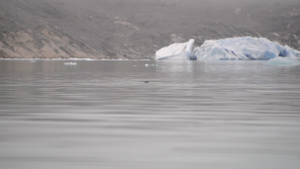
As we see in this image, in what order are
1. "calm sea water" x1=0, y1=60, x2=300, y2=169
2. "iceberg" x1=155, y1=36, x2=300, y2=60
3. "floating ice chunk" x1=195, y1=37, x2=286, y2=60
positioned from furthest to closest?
1. "floating ice chunk" x1=195, y1=37, x2=286, y2=60
2. "iceberg" x1=155, y1=36, x2=300, y2=60
3. "calm sea water" x1=0, y1=60, x2=300, y2=169

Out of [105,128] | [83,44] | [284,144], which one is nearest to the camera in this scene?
[284,144]

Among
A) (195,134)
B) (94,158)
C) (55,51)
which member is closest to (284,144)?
(195,134)

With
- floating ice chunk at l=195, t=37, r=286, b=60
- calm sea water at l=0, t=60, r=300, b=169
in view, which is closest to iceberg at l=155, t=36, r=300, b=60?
floating ice chunk at l=195, t=37, r=286, b=60

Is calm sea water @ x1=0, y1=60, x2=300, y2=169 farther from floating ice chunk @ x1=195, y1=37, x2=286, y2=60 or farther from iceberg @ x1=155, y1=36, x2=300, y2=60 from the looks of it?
floating ice chunk @ x1=195, y1=37, x2=286, y2=60

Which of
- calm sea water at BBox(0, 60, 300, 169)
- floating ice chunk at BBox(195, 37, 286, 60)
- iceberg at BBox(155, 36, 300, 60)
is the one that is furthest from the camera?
floating ice chunk at BBox(195, 37, 286, 60)

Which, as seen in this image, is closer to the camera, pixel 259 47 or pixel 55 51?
pixel 259 47

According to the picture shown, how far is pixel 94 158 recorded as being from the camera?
5.70 meters

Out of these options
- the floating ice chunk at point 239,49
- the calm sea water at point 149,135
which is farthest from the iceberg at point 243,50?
the calm sea water at point 149,135

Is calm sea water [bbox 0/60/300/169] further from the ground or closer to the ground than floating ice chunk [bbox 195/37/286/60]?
closer to the ground

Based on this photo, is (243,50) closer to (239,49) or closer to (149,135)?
(239,49)

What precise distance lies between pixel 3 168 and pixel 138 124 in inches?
131

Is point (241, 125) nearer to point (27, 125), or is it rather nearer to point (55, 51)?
point (27, 125)

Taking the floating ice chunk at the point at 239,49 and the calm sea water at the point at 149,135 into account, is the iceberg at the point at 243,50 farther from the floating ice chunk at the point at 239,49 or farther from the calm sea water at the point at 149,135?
the calm sea water at the point at 149,135

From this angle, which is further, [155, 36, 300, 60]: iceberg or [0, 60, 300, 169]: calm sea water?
[155, 36, 300, 60]: iceberg
